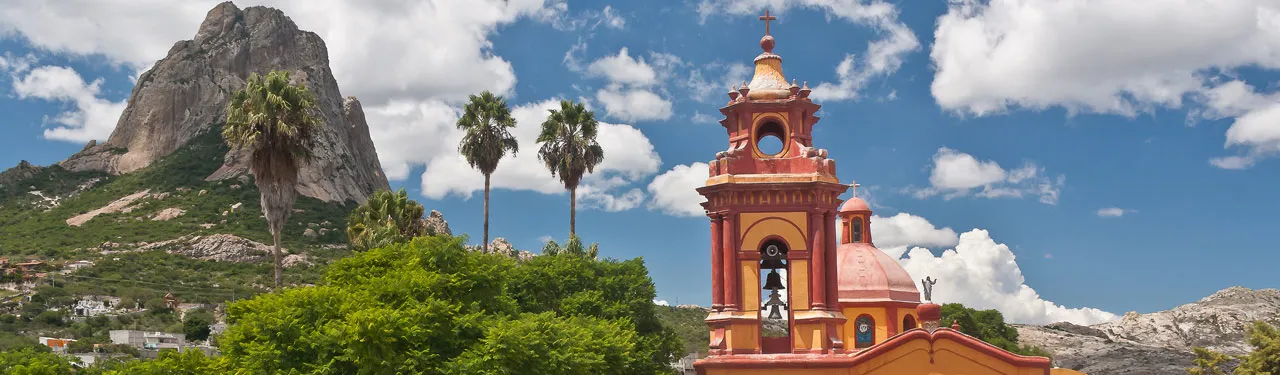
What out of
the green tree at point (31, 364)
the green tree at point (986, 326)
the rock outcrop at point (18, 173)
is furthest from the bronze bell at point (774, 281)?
the rock outcrop at point (18, 173)

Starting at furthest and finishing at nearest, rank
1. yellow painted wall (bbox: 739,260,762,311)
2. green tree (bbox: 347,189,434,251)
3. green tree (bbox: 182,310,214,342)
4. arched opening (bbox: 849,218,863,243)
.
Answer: green tree (bbox: 182,310,214,342)
green tree (bbox: 347,189,434,251)
arched opening (bbox: 849,218,863,243)
yellow painted wall (bbox: 739,260,762,311)

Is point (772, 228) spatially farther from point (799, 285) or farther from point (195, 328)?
point (195, 328)

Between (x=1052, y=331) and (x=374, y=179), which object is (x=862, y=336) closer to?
(x=1052, y=331)

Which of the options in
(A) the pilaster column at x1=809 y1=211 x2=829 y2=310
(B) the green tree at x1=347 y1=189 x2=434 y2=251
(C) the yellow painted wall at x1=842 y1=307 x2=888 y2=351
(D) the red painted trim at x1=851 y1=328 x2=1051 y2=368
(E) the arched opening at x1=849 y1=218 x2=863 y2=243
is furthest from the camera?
(B) the green tree at x1=347 y1=189 x2=434 y2=251

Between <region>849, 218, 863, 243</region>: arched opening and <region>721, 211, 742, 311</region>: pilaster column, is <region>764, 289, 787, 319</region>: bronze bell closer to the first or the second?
<region>721, 211, 742, 311</region>: pilaster column

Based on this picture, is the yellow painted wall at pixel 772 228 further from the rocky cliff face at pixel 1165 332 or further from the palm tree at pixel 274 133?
the rocky cliff face at pixel 1165 332

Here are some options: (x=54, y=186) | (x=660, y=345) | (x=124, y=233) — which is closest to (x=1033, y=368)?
(x=660, y=345)

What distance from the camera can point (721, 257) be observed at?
27.7m

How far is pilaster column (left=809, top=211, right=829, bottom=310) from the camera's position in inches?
1072

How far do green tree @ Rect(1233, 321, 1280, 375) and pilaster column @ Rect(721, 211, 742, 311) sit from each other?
91.3 feet

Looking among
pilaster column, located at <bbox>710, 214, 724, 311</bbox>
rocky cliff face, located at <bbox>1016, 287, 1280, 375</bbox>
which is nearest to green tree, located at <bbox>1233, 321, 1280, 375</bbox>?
pilaster column, located at <bbox>710, 214, 724, 311</bbox>

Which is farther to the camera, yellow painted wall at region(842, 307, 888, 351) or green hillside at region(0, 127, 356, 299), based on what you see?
green hillside at region(0, 127, 356, 299)

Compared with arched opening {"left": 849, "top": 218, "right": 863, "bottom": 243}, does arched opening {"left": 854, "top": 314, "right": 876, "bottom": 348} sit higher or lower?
lower

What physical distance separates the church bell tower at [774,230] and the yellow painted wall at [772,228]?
3 cm
